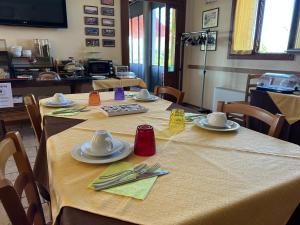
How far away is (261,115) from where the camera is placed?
121 centimetres

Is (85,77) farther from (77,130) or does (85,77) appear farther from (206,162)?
(206,162)

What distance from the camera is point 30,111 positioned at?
1.39m

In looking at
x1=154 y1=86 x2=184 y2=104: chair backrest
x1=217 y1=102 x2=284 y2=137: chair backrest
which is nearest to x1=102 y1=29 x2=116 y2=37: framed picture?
x1=154 y1=86 x2=184 y2=104: chair backrest

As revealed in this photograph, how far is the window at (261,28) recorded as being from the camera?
3037mm

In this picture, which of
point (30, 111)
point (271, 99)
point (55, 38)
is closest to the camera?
point (30, 111)

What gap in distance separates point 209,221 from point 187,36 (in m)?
4.37

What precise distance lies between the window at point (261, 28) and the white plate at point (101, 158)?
116 inches

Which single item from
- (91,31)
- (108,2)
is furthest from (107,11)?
(91,31)

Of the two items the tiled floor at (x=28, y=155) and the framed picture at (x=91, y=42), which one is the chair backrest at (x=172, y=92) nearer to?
the tiled floor at (x=28, y=155)

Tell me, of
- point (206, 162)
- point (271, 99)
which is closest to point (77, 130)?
point (206, 162)

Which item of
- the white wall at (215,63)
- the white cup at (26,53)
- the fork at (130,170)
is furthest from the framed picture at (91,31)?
the fork at (130,170)

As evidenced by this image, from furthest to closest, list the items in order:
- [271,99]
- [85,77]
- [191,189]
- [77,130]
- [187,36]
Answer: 1. [187,36]
2. [85,77]
3. [271,99]
4. [77,130]
5. [191,189]

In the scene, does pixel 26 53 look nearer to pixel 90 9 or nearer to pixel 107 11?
pixel 90 9

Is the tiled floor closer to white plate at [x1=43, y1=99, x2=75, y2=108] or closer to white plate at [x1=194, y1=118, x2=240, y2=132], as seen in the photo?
white plate at [x1=43, y1=99, x2=75, y2=108]
